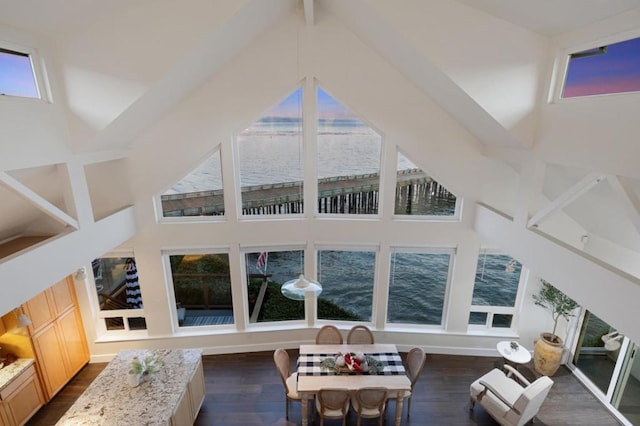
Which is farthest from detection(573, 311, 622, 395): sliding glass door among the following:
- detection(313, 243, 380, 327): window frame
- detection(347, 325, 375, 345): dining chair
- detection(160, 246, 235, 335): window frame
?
detection(160, 246, 235, 335): window frame

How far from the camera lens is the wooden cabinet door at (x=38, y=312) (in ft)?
15.5

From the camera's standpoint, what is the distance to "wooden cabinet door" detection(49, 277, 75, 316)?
5.25 m

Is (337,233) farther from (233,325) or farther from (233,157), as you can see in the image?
(233,325)

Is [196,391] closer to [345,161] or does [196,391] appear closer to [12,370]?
[12,370]

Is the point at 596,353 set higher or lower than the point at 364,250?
lower

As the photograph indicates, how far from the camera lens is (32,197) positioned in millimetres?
3271

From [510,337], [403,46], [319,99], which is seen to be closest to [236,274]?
[319,99]

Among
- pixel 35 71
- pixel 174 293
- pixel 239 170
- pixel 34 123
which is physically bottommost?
pixel 174 293

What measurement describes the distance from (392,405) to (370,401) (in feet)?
3.51

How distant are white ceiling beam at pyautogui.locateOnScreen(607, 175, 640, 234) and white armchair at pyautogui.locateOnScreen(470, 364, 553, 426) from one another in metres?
2.76

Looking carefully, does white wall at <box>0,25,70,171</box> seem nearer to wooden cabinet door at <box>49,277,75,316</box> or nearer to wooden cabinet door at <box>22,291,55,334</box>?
wooden cabinet door at <box>22,291,55,334</box>

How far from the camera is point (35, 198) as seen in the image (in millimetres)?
3320

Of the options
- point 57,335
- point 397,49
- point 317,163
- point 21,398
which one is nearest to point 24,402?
point 21,398

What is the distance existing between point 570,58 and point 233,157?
4795 millimetres
